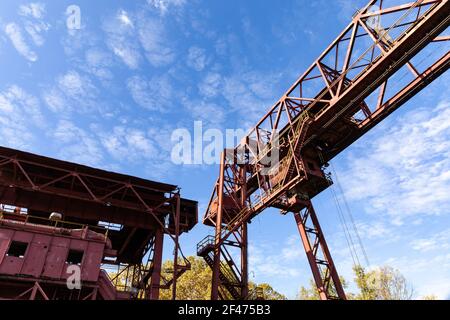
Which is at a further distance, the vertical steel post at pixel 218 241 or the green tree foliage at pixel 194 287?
the green tree foliage at pixel 194 287

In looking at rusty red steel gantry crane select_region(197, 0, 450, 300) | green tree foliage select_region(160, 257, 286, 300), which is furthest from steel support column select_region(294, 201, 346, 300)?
green tree foliage select_region(160, 257, 286, 300)

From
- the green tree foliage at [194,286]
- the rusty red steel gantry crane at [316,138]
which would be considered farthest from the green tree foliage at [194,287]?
the rusty red steel gantry crane at [316,138]

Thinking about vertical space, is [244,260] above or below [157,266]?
above

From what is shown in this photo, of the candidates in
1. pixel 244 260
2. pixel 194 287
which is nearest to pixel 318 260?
pixel 244 260

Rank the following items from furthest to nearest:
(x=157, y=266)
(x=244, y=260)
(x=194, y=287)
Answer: (x=194, y=287) < (x=244, y=260) < (x=157, y=266)

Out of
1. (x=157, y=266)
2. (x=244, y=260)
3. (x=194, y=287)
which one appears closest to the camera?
(x=157, y=266)

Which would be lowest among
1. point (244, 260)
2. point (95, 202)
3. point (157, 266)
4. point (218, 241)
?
point (157, 266)

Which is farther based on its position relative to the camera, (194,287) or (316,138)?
(194,287)

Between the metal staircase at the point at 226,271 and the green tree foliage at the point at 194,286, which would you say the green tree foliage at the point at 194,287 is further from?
the metal staircase at the point at 226,271

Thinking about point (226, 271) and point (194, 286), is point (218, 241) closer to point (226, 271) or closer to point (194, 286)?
point (226, 271)
